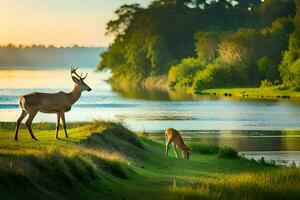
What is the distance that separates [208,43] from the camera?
140 metres

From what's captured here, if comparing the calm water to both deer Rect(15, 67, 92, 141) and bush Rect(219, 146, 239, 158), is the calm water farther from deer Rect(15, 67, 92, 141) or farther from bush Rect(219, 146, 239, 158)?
deer Rect(15, 67, 92, 141)

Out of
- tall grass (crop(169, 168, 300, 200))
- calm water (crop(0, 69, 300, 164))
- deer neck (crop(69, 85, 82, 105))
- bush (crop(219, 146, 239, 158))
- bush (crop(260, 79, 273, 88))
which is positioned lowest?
calm water (crop(0, 69, 300, 164))

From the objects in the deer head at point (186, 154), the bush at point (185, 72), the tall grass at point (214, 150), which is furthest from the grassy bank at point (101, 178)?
the bush at point (185, 72)

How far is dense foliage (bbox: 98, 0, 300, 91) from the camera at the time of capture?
120m

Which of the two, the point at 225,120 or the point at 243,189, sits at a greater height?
the point at 243,189

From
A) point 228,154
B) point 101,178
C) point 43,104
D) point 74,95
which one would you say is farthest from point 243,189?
point 228,154

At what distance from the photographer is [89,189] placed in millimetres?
17234

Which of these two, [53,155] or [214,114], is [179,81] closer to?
[214,114]

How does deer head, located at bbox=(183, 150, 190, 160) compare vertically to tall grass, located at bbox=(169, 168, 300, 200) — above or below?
below

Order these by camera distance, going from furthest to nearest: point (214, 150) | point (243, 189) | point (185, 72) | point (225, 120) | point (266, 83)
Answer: point (185, 72) < point (266, 83) < point (225, 120) < point (214, 150) < point (243, 189)

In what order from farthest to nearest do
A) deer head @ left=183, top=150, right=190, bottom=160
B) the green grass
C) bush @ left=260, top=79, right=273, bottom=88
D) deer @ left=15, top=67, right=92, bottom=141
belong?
bush @ left=260, top=79, right=273, bottom=88 → the green grass → deer head @ left=183, top=150, right=190, bottom=160 → deer @ left=15, top=67, right=92, bottom=141

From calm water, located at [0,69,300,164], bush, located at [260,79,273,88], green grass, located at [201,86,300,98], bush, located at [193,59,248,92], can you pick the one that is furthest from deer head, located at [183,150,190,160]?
bush, located at [193,59,248,92]

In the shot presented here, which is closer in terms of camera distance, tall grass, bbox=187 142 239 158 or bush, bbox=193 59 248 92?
tall grass, bbox=187 142 239 158

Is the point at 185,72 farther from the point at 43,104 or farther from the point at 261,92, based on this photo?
the point at 43,104
